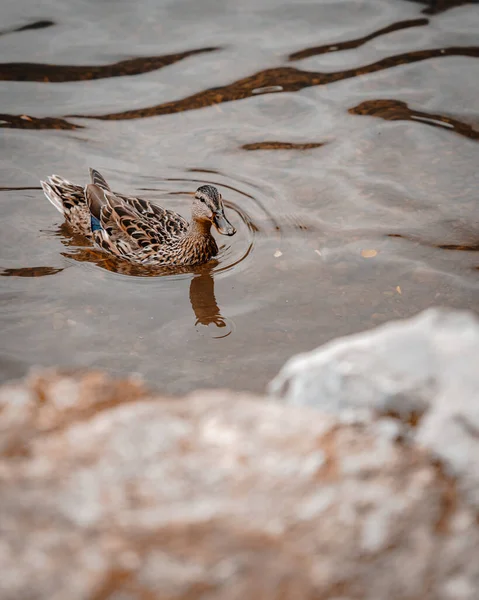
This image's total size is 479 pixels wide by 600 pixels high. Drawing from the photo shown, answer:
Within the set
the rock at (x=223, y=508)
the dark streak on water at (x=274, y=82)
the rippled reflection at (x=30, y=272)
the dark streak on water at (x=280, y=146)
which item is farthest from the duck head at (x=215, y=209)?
the rock at (x=223, y=508)

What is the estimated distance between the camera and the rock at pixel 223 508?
2109mm

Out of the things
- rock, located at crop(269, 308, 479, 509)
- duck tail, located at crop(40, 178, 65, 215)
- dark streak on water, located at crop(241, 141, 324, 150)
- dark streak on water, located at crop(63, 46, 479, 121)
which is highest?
dark streak on water, located at crop(63, 46, 479, 121)

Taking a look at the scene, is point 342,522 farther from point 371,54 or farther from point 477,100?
point 371,54

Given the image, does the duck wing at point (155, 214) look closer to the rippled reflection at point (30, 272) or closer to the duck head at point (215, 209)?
the duck head at point (215, 209)

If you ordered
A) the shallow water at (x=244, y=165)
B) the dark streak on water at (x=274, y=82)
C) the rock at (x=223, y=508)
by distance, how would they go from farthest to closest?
the dark streak on water at (x=274, y=82)
the shallow water at (x=244, y=165)
the rock at (x=223, y=508)

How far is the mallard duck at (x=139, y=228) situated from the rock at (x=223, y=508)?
14.3ft

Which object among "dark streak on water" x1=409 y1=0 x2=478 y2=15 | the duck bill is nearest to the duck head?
the duck bill

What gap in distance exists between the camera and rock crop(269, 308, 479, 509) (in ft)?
8.39

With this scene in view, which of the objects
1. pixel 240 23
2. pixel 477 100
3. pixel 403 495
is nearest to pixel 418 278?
pixel 477 100

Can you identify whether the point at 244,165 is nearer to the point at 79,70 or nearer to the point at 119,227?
the point at 119,227

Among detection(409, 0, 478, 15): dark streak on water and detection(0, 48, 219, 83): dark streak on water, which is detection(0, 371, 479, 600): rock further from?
detection(409, 0, 478, 15): dark streak on water

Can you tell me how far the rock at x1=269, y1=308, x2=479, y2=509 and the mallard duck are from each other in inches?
165

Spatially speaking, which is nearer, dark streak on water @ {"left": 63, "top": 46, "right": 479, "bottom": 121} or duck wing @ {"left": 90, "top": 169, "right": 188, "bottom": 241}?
duck wing @ {"left": 90, "top": 169, "right": 188, "bottom": 241}

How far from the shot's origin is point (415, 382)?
277 centimetres
